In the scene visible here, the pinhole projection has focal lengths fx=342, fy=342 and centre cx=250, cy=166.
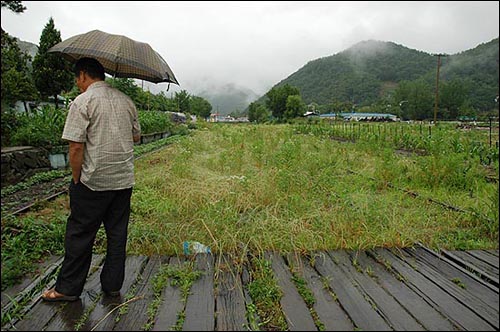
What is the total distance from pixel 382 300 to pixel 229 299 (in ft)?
3.16

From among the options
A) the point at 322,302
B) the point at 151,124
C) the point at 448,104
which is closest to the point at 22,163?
the point at 322,302

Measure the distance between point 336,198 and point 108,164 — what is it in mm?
3205

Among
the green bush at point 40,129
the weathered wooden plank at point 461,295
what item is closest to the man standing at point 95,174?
the weathered wooden plank at point 461,295

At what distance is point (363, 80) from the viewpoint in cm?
5084

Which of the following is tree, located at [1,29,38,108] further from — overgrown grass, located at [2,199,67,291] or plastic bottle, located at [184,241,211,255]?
plastic bottle, located at [184,241,211,255]

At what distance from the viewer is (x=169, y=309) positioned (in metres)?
2.04

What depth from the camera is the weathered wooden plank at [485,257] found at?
Result: 106 inches

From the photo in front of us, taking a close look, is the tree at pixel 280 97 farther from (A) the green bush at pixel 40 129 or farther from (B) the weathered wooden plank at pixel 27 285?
(B) the weathered wooden plank at pixel 27 285

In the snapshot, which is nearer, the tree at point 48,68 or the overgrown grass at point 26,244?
the overgrown grass at point 26,244

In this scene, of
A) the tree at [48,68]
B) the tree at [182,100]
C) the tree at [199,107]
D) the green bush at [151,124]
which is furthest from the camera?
the tree at [199,107]

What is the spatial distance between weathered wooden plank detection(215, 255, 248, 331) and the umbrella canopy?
1.47 m

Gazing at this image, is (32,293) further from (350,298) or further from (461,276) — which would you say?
(461,276)

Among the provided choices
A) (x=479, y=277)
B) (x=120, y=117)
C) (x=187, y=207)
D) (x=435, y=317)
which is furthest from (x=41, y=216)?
(x=479, y=277)

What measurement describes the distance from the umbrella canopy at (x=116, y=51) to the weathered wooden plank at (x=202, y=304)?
144 cm
